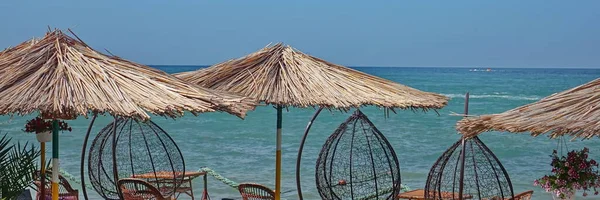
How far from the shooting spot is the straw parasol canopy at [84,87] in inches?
172

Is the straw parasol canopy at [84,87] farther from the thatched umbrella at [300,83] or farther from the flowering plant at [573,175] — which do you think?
the flowering plant at [573,175]

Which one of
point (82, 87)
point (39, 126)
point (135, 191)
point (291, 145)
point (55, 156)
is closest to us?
point (82, 87)

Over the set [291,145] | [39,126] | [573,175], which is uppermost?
[39,126]

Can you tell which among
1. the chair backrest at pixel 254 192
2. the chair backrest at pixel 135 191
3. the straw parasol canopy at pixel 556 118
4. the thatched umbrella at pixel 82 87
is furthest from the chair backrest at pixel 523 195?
the chair backrest at pixel 135 191

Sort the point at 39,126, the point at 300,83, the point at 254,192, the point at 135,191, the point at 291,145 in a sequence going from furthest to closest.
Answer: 1. the point at 291,145
2. the point at 254,192
3. the point at 135,191
4. the point at 300,83
5. the point at 39,126

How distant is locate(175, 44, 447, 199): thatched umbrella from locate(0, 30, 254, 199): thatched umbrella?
93 centimetres

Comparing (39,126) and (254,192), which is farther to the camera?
(254,192)

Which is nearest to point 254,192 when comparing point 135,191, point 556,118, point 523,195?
point 135,191

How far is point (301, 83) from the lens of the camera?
6262 mm

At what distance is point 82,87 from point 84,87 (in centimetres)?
1

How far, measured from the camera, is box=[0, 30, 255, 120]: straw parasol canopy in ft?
14.4

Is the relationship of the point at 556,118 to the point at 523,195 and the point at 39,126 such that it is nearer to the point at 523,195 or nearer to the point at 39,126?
the point at 523,195

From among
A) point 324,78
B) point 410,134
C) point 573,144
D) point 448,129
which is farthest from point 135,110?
point 448,129

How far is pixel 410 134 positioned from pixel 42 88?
16234mm
